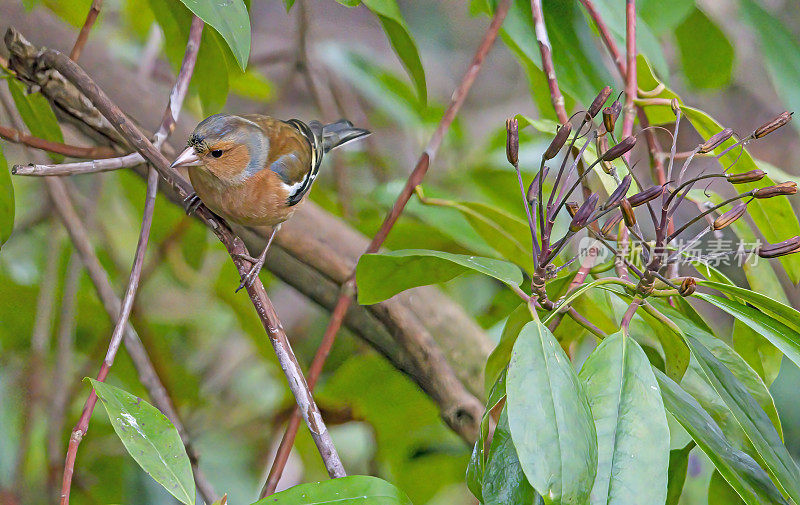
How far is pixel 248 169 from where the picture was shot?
203cm

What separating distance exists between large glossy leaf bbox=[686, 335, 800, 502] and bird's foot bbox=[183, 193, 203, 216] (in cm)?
112

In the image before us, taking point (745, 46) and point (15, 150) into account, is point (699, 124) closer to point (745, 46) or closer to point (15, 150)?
point (15, 150)

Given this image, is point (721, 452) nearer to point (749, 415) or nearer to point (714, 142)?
point (749, 415)

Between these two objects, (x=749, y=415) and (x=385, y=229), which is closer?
(x=749, y=415)

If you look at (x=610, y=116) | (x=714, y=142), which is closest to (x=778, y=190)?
(x=714, y=142)

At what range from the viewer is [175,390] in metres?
2.64

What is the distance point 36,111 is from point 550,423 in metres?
1.48

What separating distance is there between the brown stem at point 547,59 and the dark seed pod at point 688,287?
0.59m

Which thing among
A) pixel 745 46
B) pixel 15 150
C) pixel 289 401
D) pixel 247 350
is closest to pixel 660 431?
pixel 289 401

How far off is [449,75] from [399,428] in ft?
12.5

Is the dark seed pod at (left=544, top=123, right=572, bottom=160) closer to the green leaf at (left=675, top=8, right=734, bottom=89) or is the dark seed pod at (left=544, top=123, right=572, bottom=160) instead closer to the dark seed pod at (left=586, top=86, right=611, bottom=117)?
the dark seed pod at (left=586, top=86, right=611, bottom=117)

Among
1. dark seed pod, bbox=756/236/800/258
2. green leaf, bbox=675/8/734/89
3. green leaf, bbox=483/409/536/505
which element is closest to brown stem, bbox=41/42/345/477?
green leaf, bbox=483/409/536/505

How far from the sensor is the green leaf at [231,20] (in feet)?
3.82

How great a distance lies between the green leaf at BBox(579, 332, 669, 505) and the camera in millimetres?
966
